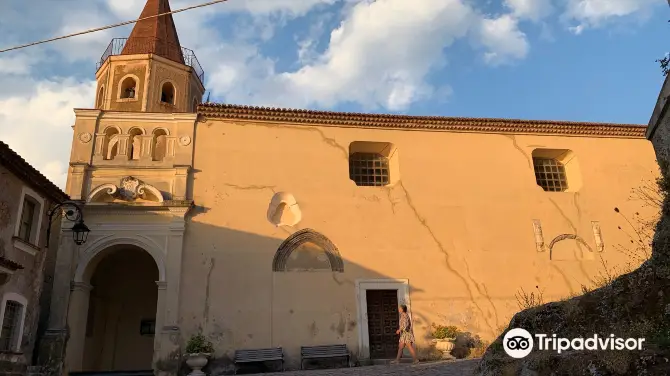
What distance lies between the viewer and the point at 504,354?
4656mm

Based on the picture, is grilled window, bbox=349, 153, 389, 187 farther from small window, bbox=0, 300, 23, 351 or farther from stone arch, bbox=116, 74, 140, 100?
stone arch, bbox=116, 74, 140, 100

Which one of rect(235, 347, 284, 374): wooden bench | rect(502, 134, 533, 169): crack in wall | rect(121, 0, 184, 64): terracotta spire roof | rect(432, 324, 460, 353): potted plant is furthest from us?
rect(121, 0, 184, 64): terracotta spire roof

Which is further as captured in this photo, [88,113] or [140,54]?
[140,54]

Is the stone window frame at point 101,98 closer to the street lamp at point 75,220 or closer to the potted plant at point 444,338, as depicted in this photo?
the street lamp at point 75,220

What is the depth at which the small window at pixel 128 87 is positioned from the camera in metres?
21.0

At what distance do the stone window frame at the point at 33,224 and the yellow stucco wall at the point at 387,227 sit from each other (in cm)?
354

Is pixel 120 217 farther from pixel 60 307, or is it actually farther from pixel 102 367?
pixel 102 367

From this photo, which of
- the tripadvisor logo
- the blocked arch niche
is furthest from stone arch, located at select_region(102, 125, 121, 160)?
the tripadvisor logo

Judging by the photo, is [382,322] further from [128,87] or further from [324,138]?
[128,87]

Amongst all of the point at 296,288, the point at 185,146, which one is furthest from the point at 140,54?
the point at 296,288

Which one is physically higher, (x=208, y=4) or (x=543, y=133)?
(x=543, y=133)

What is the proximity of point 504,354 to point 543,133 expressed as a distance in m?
14.3

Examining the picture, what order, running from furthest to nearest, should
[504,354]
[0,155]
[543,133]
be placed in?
[543,133], [0,155], [504,354]

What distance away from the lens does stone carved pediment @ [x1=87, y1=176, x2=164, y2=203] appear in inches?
559
